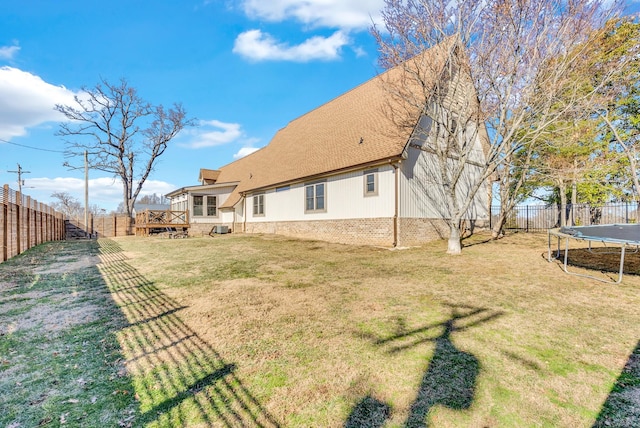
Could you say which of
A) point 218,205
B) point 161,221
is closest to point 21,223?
point 161,221

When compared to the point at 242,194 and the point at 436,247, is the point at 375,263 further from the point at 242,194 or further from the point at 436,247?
the point at 242,194

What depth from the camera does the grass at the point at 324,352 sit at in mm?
2428

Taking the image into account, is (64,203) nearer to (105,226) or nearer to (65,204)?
(65,204)

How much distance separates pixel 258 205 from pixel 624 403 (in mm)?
19385

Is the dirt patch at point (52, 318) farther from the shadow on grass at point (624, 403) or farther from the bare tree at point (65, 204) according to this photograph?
the bare tree at point (65, 204)

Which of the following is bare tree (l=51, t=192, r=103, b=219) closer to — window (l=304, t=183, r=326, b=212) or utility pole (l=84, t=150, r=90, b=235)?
utility pole (l=84, t=150, r=90, b=235)

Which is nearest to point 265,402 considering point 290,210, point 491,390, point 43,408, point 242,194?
point 43,408

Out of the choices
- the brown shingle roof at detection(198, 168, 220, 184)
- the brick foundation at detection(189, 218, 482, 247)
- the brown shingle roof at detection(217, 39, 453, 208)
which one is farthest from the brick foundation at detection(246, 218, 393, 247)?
the brown shingle roof at detection(198, 168, 220, 184)

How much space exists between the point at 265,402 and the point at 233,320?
196cm

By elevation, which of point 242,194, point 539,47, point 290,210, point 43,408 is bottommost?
point 43,408

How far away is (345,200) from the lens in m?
13.6

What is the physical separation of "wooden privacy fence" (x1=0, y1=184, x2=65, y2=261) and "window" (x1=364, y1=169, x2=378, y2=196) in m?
12.5

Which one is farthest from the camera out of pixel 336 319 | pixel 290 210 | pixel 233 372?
pixel 290 210

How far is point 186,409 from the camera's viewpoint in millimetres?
2438
